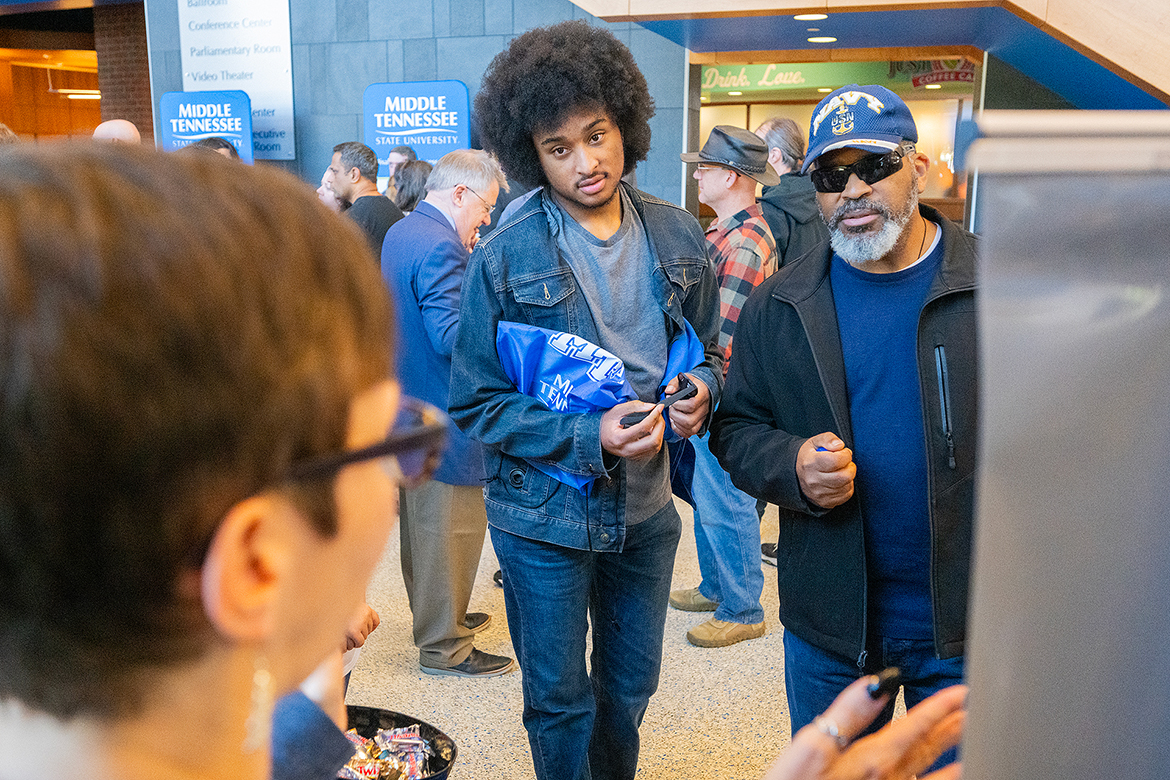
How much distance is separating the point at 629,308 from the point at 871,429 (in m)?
0.66

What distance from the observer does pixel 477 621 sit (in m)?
3.90

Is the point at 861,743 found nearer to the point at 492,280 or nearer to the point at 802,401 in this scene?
the point at 802,401

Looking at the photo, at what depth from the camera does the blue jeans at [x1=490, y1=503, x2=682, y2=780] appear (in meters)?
2.21

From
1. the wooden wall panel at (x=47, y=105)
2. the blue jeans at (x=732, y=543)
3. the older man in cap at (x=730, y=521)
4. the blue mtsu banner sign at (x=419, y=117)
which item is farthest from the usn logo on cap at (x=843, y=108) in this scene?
the wooden wall panel at (x=47, y=105)

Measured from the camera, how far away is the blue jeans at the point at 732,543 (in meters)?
3.77

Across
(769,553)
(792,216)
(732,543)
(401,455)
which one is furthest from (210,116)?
(401,455)

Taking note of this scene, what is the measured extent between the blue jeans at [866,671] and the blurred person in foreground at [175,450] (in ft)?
4.79

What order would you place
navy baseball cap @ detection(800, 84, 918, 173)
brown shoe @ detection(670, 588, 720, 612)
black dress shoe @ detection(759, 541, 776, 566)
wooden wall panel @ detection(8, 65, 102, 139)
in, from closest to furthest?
1. navy baseball cap @ detection(800, 84, 918, 173)
2. brown shoe @ detection(670, 588, 720, 612)
3. black dress shoe @ detection(759, 541, 776, 566)
4. wooden wall panel @ detection(8, 65, 102, 139)

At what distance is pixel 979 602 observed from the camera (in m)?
0.58

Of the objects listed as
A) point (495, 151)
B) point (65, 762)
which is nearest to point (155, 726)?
point (65, 762)

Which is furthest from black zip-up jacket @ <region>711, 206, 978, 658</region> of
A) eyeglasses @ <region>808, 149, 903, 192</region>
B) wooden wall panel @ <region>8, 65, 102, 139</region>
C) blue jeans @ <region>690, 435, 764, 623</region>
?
wooden wall panel @ <region>8, 65, 102, 139</region>

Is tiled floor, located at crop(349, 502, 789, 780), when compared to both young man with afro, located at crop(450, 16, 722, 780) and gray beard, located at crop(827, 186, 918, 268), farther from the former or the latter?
gray beard, located at crop(827, 186, 918, 268)

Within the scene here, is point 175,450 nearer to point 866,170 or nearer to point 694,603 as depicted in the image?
point 866,170

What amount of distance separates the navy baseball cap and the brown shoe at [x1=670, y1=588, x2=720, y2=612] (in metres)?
2.40
